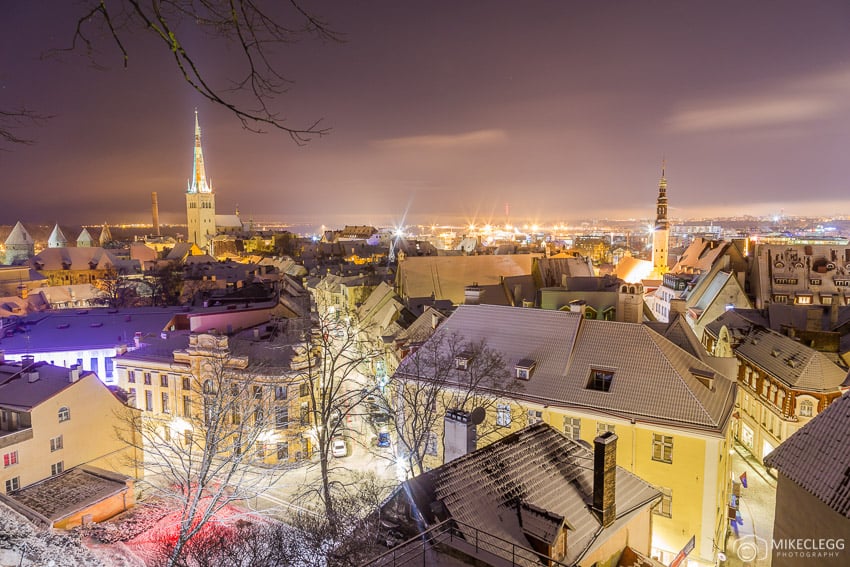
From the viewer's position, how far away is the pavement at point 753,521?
19.6m

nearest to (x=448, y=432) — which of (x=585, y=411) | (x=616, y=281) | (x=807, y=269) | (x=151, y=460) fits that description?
(x=585, y=411)

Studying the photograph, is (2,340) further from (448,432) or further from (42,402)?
(448,432)

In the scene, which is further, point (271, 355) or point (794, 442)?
point (271, 355)

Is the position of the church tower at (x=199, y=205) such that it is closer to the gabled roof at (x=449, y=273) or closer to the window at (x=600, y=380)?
the gabled roof at (x=449, y=273)

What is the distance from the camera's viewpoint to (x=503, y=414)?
2130cm

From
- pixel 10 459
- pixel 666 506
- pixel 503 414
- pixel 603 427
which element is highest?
pixel 603 427

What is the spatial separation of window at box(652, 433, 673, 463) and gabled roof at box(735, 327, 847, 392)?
12.1 metres

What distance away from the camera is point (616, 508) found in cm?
1226

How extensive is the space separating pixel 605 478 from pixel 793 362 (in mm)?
21021

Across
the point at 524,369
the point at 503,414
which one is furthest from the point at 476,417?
the point at 524,369

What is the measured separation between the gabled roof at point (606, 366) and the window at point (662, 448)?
62 cm

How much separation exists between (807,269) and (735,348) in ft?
54.3

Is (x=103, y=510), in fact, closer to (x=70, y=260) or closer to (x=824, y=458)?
(x=824, y=458)

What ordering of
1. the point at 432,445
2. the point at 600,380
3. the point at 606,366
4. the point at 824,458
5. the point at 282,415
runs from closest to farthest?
the point at 824,458
the point at 600,380
the point at 606,366
the point at 432,445
the point at 282,415
